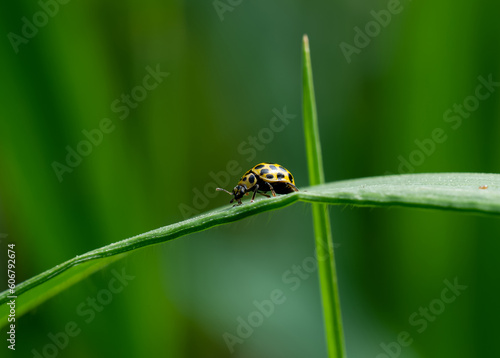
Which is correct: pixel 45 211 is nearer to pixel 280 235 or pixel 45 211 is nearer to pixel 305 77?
pixel 280 235

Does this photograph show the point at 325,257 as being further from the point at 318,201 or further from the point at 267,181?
the point at 267,181

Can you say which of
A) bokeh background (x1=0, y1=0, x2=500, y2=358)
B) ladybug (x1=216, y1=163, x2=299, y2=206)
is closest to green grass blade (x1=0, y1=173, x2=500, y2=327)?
ladybug (x1=216, y1=163, x2=299, y2=206)

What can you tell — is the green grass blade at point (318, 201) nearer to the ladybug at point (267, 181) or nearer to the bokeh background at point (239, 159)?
the ladybug at point (267, 181)

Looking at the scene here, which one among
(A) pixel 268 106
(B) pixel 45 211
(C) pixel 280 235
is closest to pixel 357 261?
(C) pixel 280 235

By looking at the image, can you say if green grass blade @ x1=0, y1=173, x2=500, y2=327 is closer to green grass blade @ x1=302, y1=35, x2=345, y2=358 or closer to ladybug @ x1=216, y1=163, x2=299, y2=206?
green grass blade @ x1=302, y1=35, x2=345, y2=358

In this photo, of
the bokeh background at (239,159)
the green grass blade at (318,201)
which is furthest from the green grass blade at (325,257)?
the bokeh background at (239,159)
